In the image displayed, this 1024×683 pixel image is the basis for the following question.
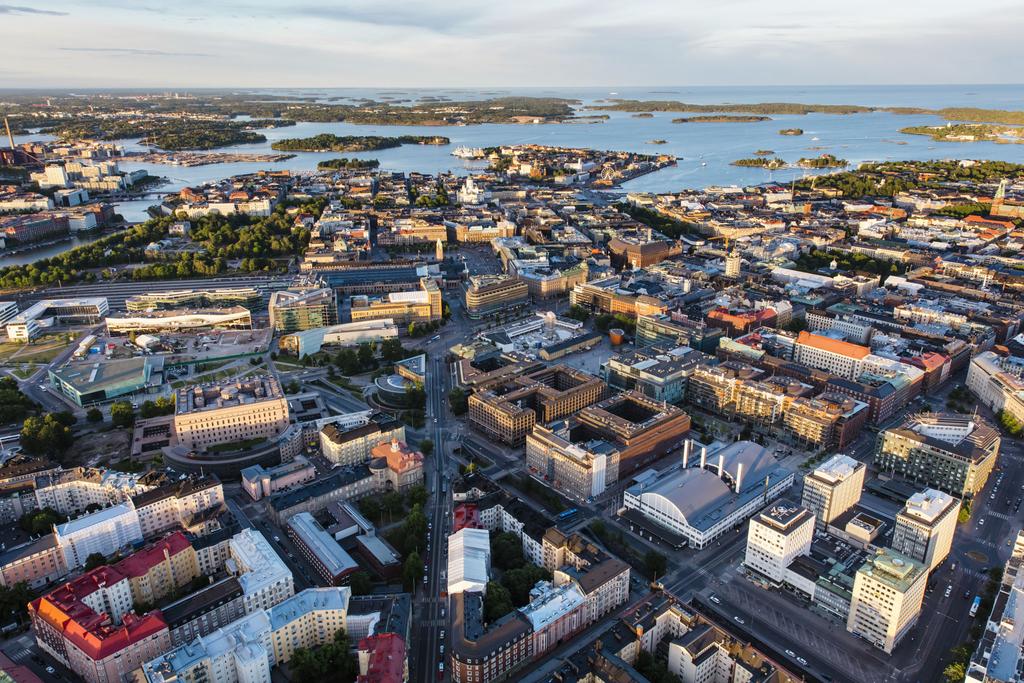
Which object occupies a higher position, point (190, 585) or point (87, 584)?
point (87, 584)

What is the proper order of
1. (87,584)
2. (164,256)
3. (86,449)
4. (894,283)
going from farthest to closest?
(164,256), (894,283), (86,449), (87,584)

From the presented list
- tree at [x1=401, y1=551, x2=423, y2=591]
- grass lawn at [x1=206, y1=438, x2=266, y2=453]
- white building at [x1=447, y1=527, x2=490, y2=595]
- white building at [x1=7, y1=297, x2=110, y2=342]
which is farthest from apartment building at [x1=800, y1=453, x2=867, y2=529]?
white building at [x1=7, y1=297, x2=110, y2=342]

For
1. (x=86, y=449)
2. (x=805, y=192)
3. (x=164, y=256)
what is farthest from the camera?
(x=805, y=192)

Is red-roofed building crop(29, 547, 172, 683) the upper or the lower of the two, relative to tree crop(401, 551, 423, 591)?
upper

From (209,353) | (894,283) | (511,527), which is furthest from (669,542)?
(894,283)

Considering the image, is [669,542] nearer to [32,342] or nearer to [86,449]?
[86,449]

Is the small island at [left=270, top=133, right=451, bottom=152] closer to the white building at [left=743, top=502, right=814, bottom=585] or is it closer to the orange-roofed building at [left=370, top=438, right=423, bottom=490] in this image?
the orange-roofed building at [left=370, top=438, right=423, bottom=490]

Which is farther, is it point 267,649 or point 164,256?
point 164,256
